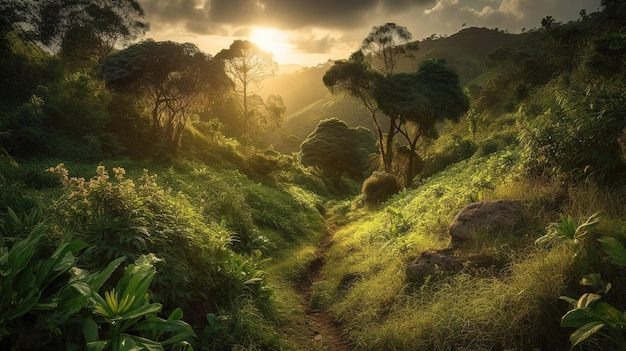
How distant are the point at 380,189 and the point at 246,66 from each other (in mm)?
23503

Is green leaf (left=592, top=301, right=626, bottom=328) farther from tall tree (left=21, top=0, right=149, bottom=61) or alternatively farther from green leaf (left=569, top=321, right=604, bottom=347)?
tall tree (left=21, top=0, right=149, bottom=61)

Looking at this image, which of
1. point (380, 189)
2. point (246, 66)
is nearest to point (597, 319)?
point (380, 189)

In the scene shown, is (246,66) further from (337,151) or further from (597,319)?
(597,319)

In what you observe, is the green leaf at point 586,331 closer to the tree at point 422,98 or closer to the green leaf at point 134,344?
the green leaf at point 134,344

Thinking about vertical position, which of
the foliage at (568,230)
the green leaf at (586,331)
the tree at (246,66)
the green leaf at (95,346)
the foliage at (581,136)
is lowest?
the green leaf at (586,331)

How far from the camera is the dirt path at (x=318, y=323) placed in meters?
6.63

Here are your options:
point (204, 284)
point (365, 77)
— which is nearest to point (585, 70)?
point (365, 77)

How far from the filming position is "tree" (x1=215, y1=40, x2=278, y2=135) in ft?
118

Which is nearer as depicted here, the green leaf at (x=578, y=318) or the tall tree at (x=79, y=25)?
the green leaf at (x=578, y=318)

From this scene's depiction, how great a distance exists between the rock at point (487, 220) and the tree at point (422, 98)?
15792mm

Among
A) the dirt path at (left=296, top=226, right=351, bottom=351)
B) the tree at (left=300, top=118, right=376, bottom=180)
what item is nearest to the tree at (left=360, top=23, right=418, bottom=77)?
the tree at (left=300, top=118, right=376, bottom=180)

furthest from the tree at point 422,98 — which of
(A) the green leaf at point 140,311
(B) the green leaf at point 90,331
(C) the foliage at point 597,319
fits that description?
(B) the green leaf at point 90,331

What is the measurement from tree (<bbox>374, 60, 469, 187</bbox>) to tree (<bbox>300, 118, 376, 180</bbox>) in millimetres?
16052

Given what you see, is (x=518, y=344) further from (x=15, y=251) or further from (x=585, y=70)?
(x=585, y=70)
